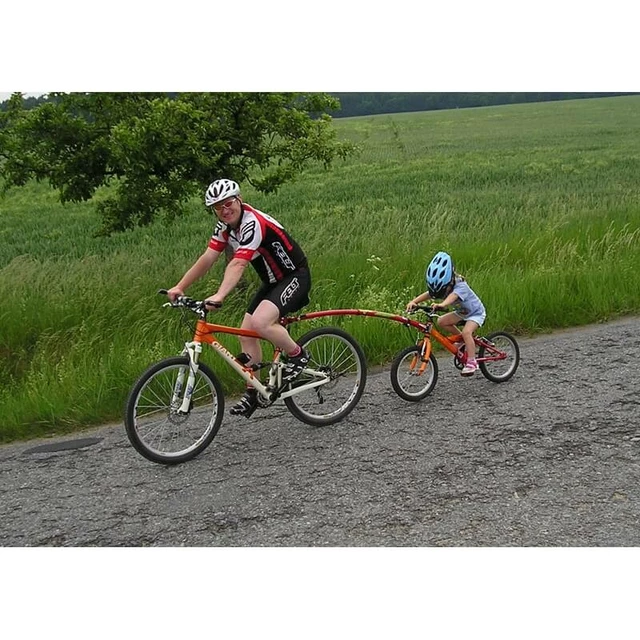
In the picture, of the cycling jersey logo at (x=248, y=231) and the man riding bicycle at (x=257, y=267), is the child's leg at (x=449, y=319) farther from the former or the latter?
the cycling jersey logo at (x=248, y=231)

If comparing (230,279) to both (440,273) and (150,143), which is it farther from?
(150,143)

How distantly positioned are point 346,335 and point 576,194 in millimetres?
5521

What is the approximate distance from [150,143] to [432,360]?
2835 millimetres

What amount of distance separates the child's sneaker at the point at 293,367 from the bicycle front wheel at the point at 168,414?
0.44 metres

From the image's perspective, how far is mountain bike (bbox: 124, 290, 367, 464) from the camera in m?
3.75

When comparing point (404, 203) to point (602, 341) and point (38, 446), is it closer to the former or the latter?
Result: point (602, 341)

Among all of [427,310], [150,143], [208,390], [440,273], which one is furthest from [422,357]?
[150,143]

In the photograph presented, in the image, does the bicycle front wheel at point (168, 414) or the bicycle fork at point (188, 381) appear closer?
the bicycle front wheel at point (168, 414)

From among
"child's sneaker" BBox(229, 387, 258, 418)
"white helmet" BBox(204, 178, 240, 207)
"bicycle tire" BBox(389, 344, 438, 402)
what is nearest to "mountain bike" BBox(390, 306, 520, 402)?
"bicycle tire" BBox(389, 344, 438, 402)

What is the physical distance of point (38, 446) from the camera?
4285 millimetres

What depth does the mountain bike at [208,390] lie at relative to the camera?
3.75 metres

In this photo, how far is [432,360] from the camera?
186 inches

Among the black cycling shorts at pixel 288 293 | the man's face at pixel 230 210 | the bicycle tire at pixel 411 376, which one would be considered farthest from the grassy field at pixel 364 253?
the man's face at pixel 230 210

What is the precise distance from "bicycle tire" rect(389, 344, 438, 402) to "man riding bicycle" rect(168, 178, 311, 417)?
0.73 m
